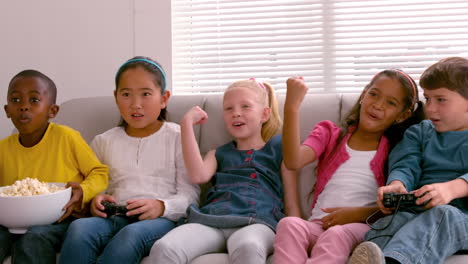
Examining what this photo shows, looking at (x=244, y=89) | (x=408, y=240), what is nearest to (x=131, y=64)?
(x=244, y=89)

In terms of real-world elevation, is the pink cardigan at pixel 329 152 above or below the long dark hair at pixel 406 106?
below

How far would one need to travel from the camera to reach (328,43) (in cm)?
304

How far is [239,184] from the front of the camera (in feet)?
6.49

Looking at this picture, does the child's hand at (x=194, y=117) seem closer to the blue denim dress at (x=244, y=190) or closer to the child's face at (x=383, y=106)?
the blue denim dress at (x=244, y=190)

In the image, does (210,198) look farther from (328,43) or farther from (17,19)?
(17,19)

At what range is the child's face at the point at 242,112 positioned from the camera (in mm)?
2061

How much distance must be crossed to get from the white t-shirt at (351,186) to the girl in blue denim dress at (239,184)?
0.14m

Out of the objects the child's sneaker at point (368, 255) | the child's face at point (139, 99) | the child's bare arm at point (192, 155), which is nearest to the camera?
the child's sneaker at point (368, 255)

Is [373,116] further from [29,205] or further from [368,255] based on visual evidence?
[29,205]

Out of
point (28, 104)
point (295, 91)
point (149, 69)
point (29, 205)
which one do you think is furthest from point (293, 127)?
point (28, 104)

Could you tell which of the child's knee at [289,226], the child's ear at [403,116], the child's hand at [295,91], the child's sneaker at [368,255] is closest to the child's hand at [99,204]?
the child's knee at [289,226]

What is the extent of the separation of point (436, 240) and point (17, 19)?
8.94 ft

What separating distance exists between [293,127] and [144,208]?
2.03 feet

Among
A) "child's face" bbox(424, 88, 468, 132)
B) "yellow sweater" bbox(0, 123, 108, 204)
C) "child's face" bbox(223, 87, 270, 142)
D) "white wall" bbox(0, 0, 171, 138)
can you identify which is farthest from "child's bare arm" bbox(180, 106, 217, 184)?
"white wall" bbox(0, 0, 171, 138)
